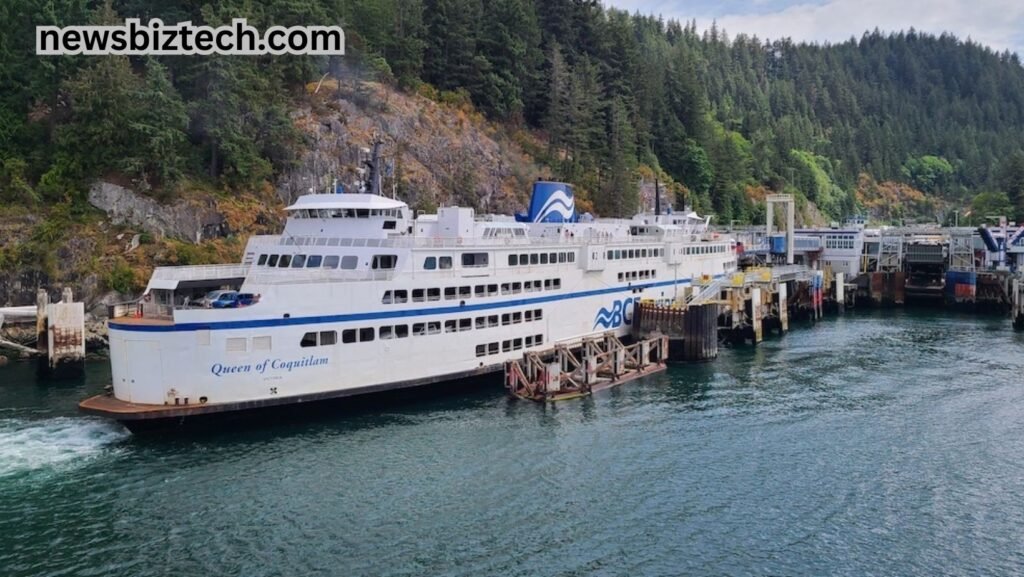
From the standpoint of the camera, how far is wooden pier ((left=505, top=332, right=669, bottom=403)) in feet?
103

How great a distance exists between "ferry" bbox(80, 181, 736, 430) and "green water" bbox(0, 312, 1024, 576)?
5.14 feet

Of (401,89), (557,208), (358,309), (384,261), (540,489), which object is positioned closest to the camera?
(540,489)

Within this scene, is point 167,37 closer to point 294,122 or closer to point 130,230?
point 294,122

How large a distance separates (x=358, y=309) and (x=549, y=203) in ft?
53.8

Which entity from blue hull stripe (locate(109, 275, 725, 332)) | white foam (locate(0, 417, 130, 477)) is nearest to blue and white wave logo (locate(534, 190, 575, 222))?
blue hull stripe (locate(109, 275, 725, 332))

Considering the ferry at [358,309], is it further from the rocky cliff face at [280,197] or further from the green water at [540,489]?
the rocky cliff face at [280,197]

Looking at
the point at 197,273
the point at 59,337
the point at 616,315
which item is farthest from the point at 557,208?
the point at 59,337

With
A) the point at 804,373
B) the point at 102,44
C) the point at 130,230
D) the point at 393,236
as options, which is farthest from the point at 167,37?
the point at 804,373

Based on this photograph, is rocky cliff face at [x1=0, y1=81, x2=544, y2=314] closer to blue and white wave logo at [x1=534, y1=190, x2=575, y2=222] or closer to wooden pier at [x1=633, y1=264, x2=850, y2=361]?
blue and white wave logo at [x1=534, y1=190, x2=575, y2=222]

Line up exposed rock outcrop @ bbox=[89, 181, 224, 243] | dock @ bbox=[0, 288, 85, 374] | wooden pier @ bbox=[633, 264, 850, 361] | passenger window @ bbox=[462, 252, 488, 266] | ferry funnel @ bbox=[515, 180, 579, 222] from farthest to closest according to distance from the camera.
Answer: exposed rock outcrop @ bbox=[89, 181, 224, 243]
ferry funnel @ bbox=[515, 180, 579, 222]
wooden pier @ bbox=[633, 264, 850, 361]
dock @ bbox=[0, 288, 85, 374]
passenger window @ bbox=[462, 252, 488, 266]

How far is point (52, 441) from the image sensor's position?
24.8m

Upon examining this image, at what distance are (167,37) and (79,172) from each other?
1300cm

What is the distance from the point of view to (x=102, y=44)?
1978 inches

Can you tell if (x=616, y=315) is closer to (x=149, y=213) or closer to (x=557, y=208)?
(x=557, y=208)
